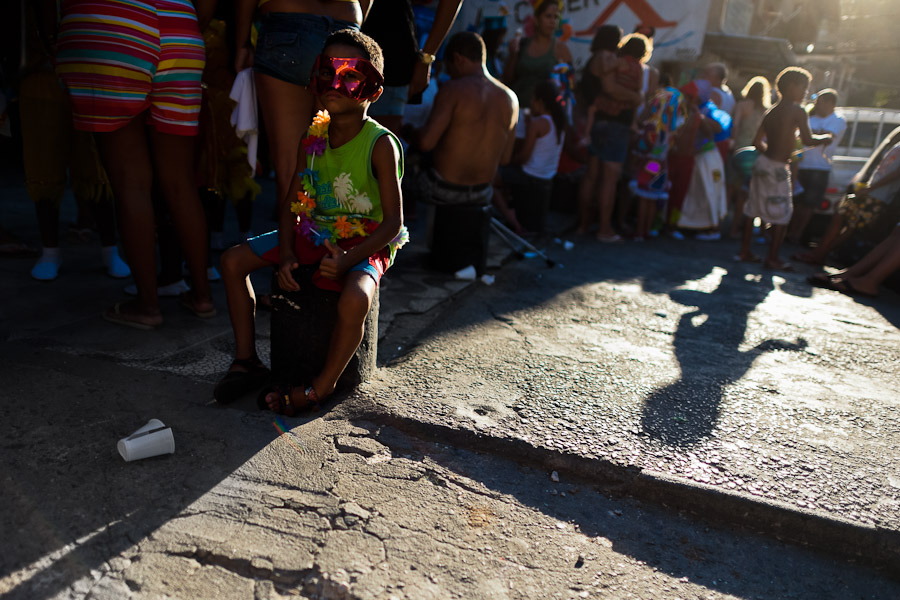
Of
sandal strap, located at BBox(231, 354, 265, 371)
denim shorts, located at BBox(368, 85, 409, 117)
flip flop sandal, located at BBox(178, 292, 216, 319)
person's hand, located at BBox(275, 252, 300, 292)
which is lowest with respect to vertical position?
flip flop sandal, located at BBox(178, 292, 216, 319)

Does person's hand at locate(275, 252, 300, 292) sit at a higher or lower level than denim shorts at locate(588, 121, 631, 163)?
lower

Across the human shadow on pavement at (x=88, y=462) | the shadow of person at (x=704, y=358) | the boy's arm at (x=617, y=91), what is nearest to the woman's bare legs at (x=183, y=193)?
the human shadow on pavement at (x=88, y=462)

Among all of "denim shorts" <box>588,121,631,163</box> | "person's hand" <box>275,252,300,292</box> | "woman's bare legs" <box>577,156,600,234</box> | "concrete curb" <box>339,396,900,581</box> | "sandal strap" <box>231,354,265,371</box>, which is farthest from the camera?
"woman's bare legs" <box>577,156,600,234</box>

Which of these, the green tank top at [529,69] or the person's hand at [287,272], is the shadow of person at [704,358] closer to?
the person's hand at [287,272]

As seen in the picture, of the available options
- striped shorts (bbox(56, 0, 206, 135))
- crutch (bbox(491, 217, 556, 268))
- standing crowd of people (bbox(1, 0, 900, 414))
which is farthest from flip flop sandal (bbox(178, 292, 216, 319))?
crutch (bbox(491, 217, 556, 268))

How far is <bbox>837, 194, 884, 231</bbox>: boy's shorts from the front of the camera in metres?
5.69

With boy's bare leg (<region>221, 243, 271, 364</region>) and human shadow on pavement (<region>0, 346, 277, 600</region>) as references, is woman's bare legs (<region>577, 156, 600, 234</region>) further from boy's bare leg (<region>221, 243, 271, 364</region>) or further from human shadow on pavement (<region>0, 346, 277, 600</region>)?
human shadow on pavement (<region>0, 346, 277, 600</region>)

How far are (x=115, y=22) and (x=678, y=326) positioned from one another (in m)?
3.13

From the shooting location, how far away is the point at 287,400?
220cm

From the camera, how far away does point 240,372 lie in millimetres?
2307

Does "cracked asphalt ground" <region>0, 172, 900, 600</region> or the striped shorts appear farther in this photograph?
the striped shorts

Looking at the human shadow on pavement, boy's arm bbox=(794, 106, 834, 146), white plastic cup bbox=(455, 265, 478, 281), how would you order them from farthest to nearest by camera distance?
boy's arm bbox=(794, 106, 834, 146) → white plastic cup bbox=(455, 265, 478, 281) → the human shadow on pavement

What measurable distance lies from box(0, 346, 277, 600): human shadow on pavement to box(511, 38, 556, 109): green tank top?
5.18 m

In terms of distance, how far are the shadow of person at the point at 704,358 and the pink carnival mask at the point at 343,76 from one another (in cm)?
155
